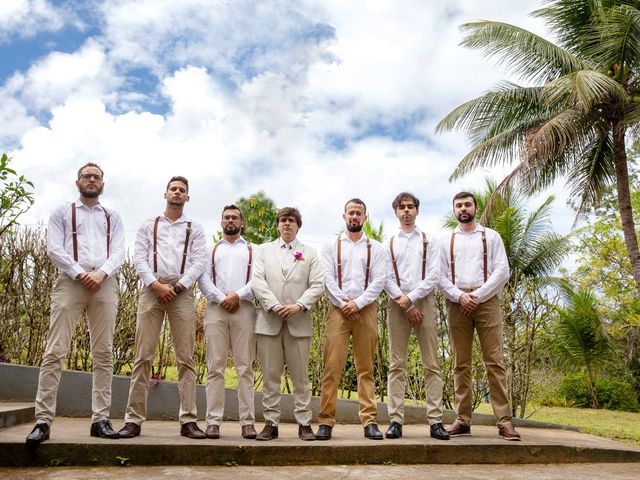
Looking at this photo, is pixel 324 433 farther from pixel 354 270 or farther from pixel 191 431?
pixel 354 270

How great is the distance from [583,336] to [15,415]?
19.7 meters

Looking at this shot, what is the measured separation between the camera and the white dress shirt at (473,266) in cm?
559

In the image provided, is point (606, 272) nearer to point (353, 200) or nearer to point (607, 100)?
point (607, 100)

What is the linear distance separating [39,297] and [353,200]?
453 cm

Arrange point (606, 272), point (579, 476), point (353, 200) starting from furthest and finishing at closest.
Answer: point (606, 272), point (353, 200), point (579, 476)

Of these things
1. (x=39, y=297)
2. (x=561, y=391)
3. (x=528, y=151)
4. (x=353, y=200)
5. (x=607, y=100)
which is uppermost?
(x=607, y=100)

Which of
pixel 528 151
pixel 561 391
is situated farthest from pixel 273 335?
pixel 561 391

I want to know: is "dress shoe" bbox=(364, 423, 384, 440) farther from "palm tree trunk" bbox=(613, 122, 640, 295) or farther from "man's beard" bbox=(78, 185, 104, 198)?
"palm tree trunk" bbox=(613, 122, 640, 295)

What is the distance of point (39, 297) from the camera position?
749cm

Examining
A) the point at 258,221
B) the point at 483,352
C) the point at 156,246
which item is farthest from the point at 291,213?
the point at 258,221

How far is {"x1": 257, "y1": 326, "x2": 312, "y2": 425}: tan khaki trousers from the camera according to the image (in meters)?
5.18

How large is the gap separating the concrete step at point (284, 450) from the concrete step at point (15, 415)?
96mm

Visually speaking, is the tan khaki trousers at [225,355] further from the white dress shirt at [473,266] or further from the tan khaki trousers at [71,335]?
the white dress shirt at [473,266]

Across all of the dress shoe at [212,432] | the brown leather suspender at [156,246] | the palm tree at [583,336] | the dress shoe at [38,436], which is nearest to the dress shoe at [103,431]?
the dress shoe at [38,436]
